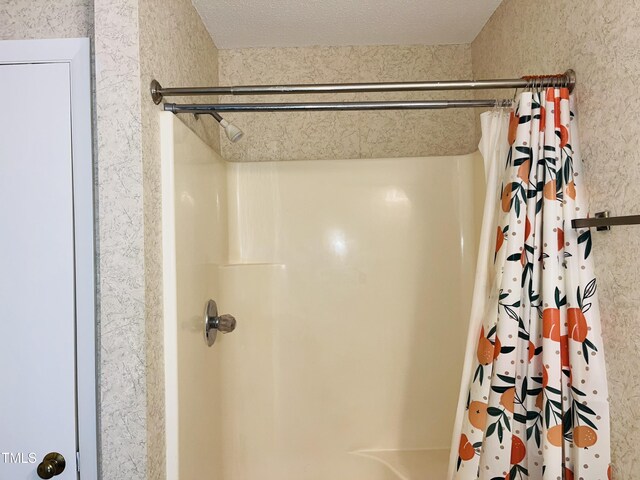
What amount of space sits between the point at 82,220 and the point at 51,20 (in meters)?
0.56

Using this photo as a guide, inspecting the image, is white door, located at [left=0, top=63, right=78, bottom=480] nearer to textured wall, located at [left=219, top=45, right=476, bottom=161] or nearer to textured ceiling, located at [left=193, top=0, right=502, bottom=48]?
textured ceiling, located at [left=193, top=0, right=502, bottom=48]

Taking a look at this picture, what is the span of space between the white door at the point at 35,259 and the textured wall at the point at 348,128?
1.11 m

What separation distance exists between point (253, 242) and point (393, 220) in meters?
0.62

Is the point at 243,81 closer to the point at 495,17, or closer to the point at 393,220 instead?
the point at 393,220

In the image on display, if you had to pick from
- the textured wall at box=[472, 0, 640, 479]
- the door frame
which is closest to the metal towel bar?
the textured wall at box=[472, 0, 640, 479]

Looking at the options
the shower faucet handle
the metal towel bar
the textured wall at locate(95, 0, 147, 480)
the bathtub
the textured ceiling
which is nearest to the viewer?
the metal towel bar

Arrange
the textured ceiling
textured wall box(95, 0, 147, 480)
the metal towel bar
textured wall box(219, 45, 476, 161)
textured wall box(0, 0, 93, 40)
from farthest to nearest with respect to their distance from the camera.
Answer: textured wall box(219, 45, 476, 161) → the textured ceiling → textured wall box(0, 0, 93, 40) → textured wall box(95, 0, 147, 480) → the metal towel bar

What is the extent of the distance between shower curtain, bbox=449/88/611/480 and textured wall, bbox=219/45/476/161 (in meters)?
1.00

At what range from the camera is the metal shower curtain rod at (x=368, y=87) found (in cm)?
125

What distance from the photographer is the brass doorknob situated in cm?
119

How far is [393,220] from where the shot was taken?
2113mm

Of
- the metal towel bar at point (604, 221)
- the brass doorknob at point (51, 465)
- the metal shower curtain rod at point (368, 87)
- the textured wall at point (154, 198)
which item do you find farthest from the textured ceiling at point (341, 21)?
the brass doorknob at point (51, 465)

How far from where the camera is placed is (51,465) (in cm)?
119

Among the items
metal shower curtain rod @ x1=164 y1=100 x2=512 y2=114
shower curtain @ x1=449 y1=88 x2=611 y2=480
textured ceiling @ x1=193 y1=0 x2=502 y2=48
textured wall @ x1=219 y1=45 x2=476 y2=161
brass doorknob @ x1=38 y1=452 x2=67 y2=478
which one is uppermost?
textured ceiling @ x1=193 y1=0 x2=502 y2=48
